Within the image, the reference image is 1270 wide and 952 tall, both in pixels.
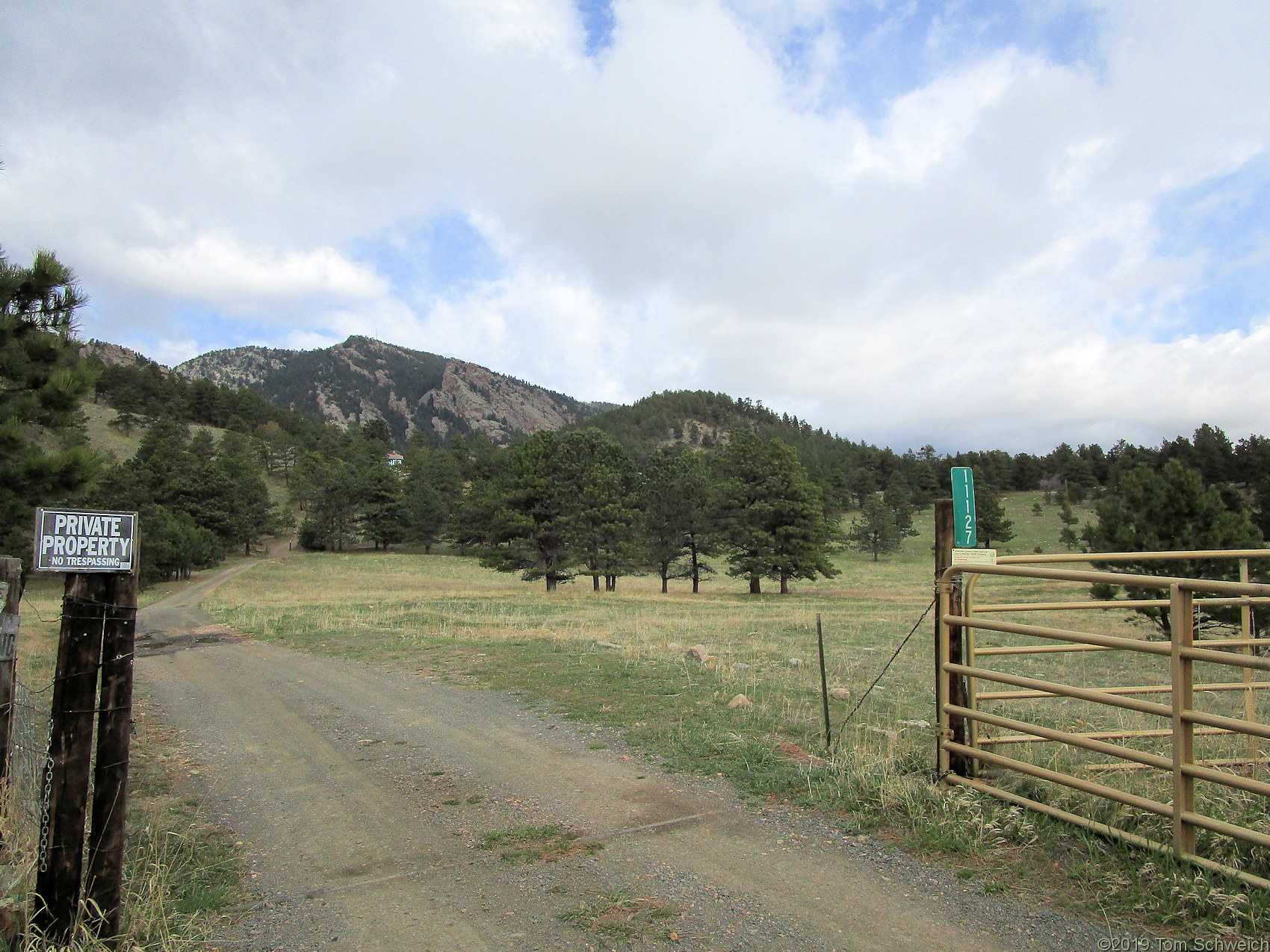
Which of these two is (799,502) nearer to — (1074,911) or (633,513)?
(633,513)

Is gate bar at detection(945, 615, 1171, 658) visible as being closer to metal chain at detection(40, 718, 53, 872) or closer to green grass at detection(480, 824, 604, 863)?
green grass at detection(480, 824, 604, 863)

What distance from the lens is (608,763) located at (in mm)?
7125

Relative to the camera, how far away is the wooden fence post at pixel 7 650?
4047 millimetres

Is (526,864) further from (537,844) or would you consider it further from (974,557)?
(974,557)

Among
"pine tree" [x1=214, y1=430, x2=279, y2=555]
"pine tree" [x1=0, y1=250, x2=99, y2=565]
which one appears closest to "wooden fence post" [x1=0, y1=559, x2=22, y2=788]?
"pine tree" [x1=0, y1=250, x2=99, y2=565]

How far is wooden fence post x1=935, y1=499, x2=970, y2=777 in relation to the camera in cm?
594

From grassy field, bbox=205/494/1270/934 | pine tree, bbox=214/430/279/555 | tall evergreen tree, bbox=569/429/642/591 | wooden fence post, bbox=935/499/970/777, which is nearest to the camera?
grassy field, bbox=205/494/1270/934

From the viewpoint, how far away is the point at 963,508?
568 cm

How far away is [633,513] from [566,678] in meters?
26.6

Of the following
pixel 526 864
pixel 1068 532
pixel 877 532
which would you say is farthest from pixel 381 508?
pixel 526 864

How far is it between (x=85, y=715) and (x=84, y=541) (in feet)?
3.17

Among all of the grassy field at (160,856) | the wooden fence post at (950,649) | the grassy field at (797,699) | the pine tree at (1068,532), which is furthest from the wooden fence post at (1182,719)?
the pine tree at (1068,532)

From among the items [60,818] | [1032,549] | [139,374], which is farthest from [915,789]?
[139,374]

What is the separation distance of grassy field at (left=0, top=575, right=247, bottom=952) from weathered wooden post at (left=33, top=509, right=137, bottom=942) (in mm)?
206
